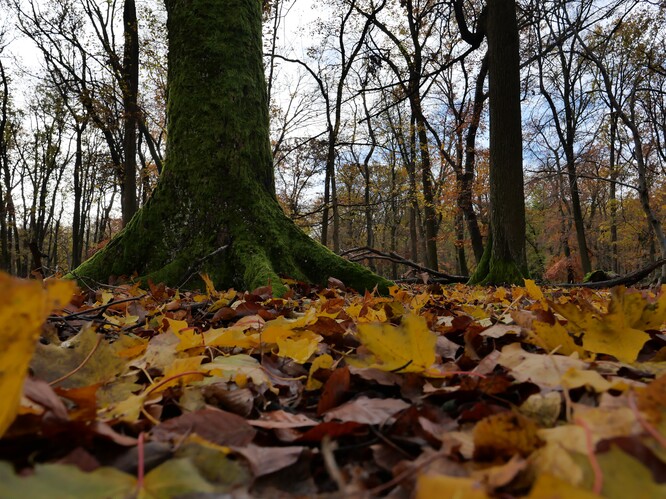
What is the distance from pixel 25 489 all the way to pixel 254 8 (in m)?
4.23

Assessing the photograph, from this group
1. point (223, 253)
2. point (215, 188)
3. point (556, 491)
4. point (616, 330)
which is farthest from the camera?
point (215, 188)

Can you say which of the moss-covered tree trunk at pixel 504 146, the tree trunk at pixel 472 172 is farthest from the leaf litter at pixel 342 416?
the tree trunk at pixel 472 172

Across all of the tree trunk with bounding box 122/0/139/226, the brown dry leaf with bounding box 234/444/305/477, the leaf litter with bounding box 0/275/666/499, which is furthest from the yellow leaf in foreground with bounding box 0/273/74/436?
the tree trunk with bounding box 122/0/139/226

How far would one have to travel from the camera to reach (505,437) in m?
0.43

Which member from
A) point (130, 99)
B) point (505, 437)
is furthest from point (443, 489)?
point (130, 99)

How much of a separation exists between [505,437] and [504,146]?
558 cm

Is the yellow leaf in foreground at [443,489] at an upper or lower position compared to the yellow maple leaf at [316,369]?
upper

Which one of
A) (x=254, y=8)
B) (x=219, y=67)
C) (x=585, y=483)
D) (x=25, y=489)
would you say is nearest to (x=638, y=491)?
(x=585, y=483)

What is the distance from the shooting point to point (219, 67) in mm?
3453

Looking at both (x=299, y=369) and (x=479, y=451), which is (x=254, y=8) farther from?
(x=479, y=451)

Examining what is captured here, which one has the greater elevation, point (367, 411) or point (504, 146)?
point (504, 146)

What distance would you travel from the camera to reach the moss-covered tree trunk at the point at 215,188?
3008 mm

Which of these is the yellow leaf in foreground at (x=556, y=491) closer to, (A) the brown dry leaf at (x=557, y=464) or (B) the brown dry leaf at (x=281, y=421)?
(A) the brown dry leaf at (x=557, y=464)

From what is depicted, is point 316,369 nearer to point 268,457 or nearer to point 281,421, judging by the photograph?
point 281,421
